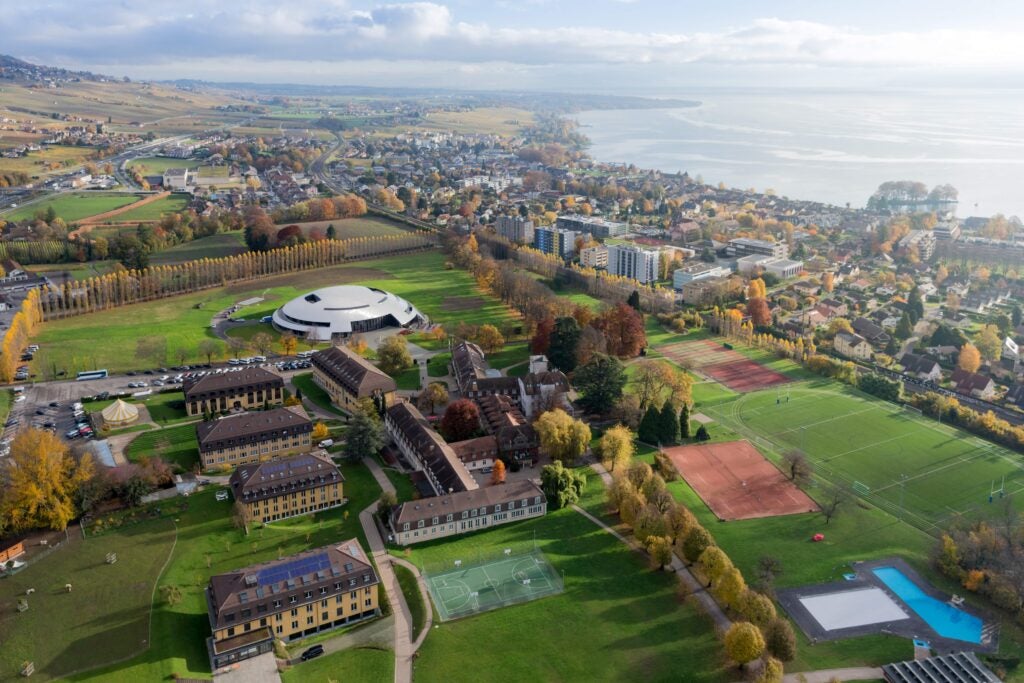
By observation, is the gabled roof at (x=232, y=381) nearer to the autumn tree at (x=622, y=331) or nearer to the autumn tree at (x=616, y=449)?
the autumn tree at (x=616, y=449)

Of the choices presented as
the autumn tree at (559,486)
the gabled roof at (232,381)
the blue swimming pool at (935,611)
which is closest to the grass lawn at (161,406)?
the gabled roof at (232,381)

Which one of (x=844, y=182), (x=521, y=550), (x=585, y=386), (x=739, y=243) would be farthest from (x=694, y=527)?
(x=844, y=182)

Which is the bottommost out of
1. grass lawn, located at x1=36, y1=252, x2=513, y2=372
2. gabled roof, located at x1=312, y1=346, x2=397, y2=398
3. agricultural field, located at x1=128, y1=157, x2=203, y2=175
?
grass lawn, located at x1=36, y1=252, x2=513, y2=372

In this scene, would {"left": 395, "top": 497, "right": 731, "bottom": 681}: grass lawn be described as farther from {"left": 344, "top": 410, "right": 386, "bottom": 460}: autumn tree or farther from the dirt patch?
the dirt patch

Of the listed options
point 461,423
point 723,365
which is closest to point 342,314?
point 461,423

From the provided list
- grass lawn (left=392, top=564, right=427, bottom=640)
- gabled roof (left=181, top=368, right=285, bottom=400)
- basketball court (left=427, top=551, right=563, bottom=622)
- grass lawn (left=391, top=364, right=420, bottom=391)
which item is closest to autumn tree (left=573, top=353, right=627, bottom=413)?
grass lawn (left=391, top=364, right=420, bottom=391)

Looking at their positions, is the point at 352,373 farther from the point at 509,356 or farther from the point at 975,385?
the point at 975,385

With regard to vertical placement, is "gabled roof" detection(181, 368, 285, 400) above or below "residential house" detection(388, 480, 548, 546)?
above

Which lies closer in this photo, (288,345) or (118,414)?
(118,414)
